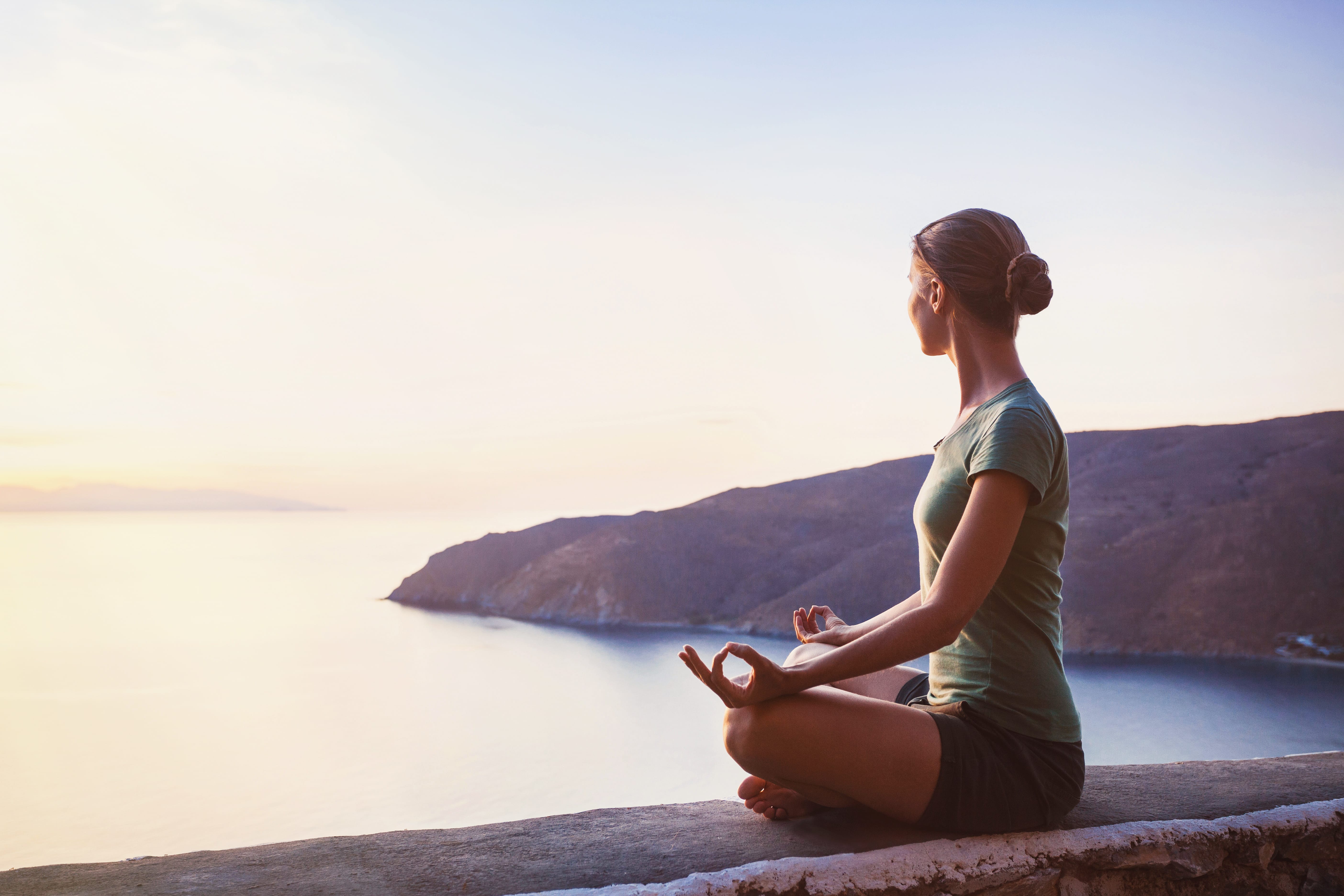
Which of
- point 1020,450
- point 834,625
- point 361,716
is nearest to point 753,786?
point 834,625

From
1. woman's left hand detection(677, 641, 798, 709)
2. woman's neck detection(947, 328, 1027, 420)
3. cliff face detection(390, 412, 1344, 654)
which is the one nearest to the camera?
woman's left hand detection(677, 641, 798, 709)

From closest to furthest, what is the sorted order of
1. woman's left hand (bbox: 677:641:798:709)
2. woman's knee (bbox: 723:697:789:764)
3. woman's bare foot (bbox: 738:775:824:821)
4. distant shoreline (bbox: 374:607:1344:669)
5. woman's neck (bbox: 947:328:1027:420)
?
woman's left hand (bbox: 677:641:798:709) < woman's knee (bbox: 723:697:789:764) < woman's neck (bbox: 947:328:1027:420) < woman's bare foot (bbox: 738:775:824:821) < distant shoreline (bbox: 374:607:1344:669)

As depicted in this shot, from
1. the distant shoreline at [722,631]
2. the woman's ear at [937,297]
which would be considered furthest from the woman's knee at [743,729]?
the distant shoreline at [722,631]

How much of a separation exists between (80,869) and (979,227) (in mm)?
2154

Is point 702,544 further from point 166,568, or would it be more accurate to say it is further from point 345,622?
point 166,568

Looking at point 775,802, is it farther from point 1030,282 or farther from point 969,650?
point 1030,282

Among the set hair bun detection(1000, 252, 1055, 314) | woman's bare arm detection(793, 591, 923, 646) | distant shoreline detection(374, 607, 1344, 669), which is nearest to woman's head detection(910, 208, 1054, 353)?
hair bun detection(1000, 252, 1055, 314)

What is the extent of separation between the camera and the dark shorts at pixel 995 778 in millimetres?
1398

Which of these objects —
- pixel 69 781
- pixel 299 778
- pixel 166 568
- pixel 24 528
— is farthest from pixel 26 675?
pixel 24 528

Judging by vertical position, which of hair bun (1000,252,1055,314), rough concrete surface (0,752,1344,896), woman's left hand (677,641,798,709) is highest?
hair bun (1000,252,1055,314)

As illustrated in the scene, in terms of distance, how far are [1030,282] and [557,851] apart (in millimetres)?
1436

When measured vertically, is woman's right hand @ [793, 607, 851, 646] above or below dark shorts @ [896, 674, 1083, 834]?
above

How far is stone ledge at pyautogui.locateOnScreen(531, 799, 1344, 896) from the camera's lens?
1.42m

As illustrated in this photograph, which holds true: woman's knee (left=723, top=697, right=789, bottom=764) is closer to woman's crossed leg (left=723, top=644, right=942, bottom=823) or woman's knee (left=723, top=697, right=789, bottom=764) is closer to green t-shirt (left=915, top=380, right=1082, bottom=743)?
woman's crossed leg (left=723, top=644, right=942, bottom=823)
